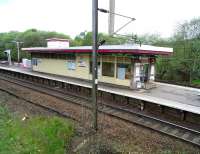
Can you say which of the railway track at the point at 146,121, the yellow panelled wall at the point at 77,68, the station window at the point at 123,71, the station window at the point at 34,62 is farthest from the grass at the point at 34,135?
the station window at the point at 34,62

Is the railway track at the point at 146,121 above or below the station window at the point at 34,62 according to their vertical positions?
below

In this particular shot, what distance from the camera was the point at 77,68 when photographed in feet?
52.9

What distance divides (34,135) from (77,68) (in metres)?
9.93

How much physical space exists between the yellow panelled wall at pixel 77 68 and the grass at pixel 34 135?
6794 mm

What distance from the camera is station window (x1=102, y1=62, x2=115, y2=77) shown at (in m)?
13.7

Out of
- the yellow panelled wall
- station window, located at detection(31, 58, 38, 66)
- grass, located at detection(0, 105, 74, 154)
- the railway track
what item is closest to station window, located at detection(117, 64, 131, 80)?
the yellow panelled wall

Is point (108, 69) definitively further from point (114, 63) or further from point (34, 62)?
point (34, 62)

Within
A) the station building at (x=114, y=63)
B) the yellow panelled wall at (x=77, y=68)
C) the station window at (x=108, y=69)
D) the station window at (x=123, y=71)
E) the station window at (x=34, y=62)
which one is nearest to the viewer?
the station building at (x=114, y=63)

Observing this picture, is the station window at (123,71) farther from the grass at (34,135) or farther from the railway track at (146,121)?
the grass at (34,135)

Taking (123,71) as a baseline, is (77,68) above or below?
above

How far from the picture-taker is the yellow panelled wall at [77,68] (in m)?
13.6

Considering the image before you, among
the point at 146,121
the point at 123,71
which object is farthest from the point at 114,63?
the point at 146,121

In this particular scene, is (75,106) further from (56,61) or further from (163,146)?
(56,61)

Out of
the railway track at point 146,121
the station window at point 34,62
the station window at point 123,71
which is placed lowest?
the railway track at point 146,121
